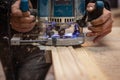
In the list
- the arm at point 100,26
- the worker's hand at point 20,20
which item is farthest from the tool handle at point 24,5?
the arm at point 100,26

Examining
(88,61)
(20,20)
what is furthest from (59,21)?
Answer: (88,61)

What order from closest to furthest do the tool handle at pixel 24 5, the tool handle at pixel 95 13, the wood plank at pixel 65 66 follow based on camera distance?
1. the wood plank at pixel 65 66
2. the tool handle at pixel 24 5
3. the tool handle at pixel 95 13

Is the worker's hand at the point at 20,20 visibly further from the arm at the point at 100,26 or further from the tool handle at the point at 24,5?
the arm at the point at 100,26

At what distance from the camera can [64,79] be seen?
2.52 feet

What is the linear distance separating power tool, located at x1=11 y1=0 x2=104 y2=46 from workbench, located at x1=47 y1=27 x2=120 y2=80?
38 mm

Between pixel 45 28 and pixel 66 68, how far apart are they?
0.34 meters

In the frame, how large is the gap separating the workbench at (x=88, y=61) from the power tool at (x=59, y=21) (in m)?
0.04

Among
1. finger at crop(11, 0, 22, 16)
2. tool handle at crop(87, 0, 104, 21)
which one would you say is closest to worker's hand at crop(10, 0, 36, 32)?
finger at crop(11, 0, 22, 16)

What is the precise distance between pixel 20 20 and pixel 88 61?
13.7 inches

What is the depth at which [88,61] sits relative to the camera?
3.07ft

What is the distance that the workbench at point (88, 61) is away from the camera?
805mm

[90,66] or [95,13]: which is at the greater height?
[95,13]

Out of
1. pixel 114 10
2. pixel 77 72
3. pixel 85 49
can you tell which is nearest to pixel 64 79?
pixel 77 72

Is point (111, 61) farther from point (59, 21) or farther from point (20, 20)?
point (20, 20)
